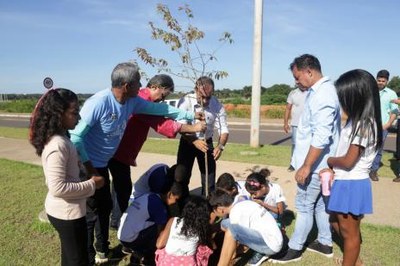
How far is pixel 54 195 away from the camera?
2.33 m

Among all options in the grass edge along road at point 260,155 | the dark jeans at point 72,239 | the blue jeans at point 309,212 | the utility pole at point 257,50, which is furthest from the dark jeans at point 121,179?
the utility pole at point 257,50

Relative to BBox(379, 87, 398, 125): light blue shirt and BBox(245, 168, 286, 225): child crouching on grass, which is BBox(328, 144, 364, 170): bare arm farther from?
BBox(379, 87, 398, 125): light blue shirt

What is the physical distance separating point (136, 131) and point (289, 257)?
79.0 inches

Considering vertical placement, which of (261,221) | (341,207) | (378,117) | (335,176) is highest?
(378,117)

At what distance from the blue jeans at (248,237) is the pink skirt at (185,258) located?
0.89 feet

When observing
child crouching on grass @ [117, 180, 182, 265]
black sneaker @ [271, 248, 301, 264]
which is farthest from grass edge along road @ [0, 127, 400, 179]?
child crouching on grass @ [117, 180, 182, 265]

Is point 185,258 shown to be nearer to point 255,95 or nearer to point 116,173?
point 116,173

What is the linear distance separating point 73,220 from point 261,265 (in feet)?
6.18

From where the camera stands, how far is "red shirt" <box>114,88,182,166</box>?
12.7ft

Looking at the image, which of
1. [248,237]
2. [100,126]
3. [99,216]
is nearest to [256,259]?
[248,237]

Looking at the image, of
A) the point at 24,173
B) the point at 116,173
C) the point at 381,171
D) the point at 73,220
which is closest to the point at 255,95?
the point at 381,171

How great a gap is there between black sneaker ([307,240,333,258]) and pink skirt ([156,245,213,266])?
117 centimetres

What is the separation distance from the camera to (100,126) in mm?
3184

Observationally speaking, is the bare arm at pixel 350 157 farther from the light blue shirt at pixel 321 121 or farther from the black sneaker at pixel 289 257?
the black sneaker at pixel 289 257
